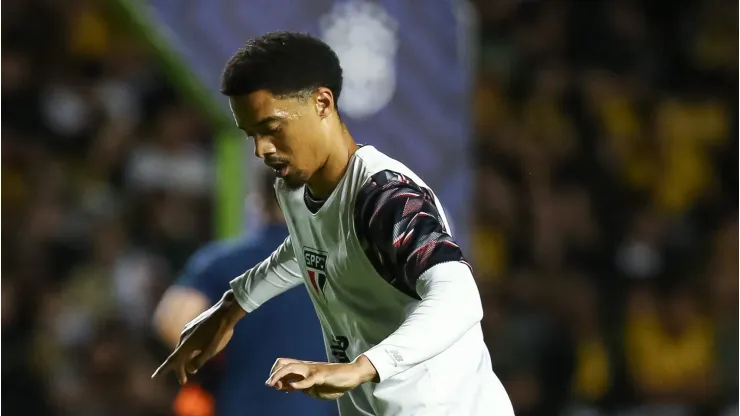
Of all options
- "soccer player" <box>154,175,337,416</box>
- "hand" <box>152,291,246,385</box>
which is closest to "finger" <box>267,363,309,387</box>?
"hand" <box>152,291,246,385</box>

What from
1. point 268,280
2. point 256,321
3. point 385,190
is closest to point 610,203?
point 256,321

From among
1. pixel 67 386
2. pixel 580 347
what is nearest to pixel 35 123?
Answer: pixel 67 386

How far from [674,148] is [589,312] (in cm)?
150

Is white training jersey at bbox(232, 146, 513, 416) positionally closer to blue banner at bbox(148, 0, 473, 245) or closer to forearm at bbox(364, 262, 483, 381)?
forearm at bbox(364, 262, 483, 381)

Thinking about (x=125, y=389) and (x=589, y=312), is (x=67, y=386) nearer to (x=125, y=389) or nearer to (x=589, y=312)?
(x=125, y=389)

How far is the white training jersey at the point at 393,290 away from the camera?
90.3 inches

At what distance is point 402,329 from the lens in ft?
7.42

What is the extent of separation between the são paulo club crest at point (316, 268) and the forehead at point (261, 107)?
33 cm

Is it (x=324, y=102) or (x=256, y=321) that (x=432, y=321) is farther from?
(x=256, y=321)

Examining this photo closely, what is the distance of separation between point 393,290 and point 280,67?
19.1 inches

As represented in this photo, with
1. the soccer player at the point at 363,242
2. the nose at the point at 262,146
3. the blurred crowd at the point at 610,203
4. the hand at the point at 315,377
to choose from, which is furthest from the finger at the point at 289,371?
the blurred crowd at the point at 610,203

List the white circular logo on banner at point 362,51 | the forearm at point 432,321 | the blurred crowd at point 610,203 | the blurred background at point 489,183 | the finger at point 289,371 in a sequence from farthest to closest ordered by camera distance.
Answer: the blurred crowd at point 610,203 → the blurred background at point 489,183 → the white circular logo on banner at point 362,51 → the forearm at point 432,321 → the finger at point 289,371

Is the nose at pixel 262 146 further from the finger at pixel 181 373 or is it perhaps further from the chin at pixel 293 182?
the finger at pixel 181 373

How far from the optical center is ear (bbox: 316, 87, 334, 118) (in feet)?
8.41
